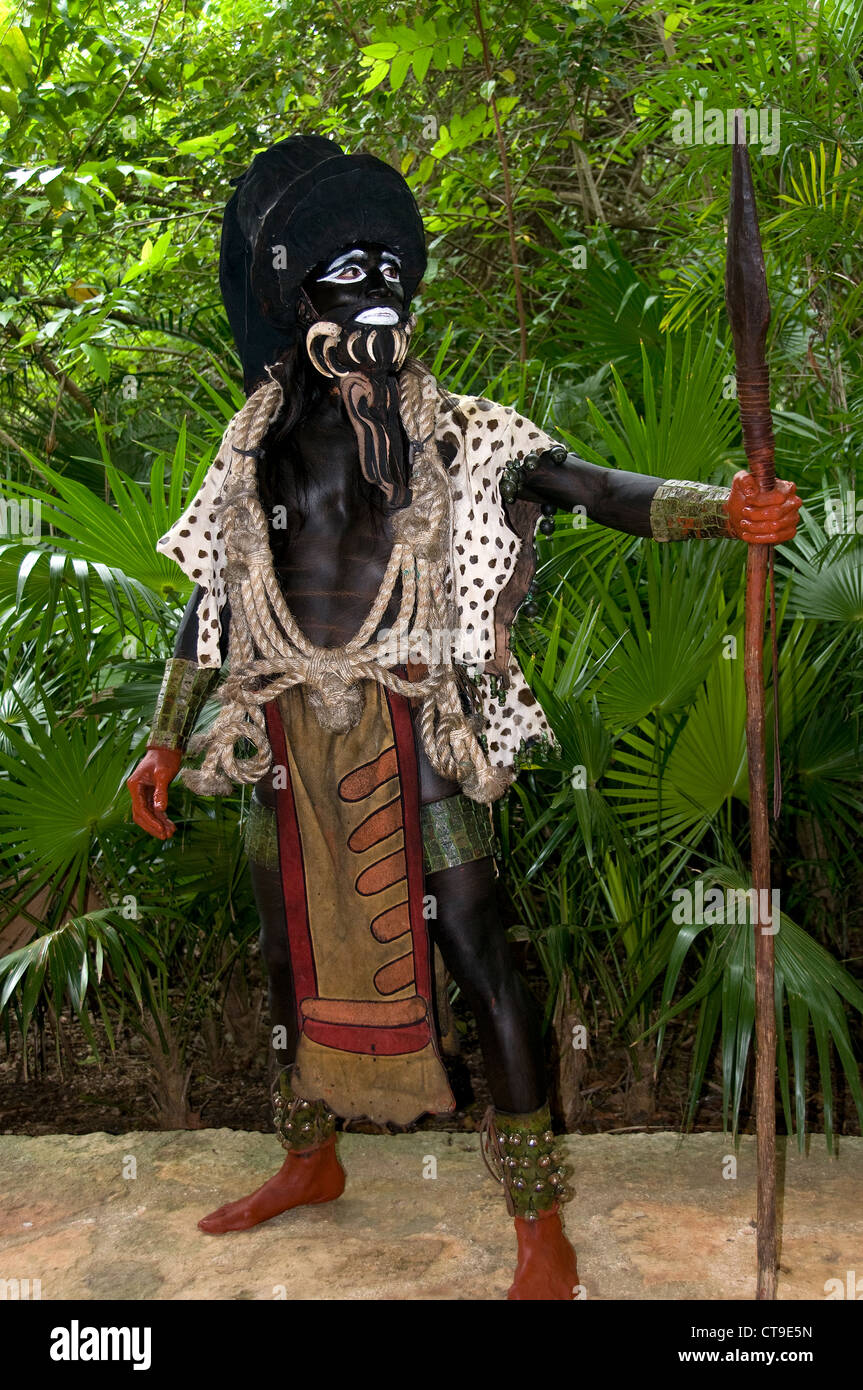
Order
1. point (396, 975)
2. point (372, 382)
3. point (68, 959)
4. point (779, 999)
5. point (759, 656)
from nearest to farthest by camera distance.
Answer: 1. point (759, 656)
2. point (372, 382)
3. point (396, 975)
4. point (779, 999)
5. point (68, 959)

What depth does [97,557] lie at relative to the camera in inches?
110

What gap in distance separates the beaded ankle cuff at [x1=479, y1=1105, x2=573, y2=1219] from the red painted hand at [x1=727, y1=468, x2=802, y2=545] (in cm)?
106

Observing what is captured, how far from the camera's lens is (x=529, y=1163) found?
210 centimetres

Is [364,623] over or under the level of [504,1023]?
over

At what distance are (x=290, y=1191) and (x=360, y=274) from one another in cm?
180

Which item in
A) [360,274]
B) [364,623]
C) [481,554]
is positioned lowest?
[364,623]

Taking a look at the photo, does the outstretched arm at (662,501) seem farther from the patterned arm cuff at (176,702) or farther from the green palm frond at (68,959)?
the green palm frond at (68,959)

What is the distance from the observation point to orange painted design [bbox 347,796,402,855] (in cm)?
212

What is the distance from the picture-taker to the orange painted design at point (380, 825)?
6.95 feet

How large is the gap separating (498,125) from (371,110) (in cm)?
54

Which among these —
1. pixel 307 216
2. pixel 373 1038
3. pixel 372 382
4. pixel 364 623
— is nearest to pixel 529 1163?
pixel 373 1038

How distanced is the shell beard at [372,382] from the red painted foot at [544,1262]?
129 centimetres

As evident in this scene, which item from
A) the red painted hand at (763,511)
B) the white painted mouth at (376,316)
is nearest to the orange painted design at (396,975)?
the red painted hand at (763,511)

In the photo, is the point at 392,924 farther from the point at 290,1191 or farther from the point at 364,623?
the point at 290,1191
